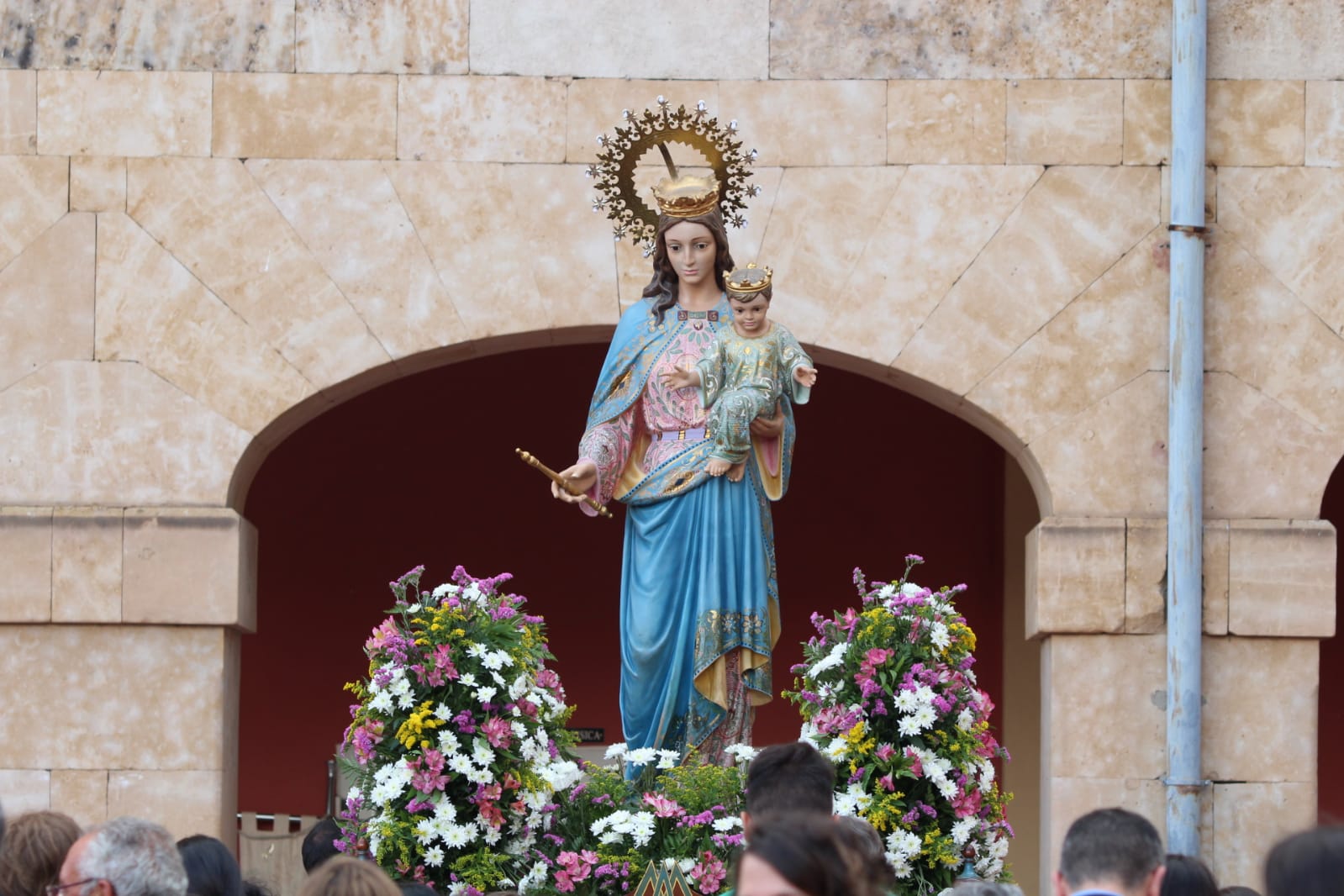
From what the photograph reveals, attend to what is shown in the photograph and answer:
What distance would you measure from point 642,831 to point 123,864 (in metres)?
2.53

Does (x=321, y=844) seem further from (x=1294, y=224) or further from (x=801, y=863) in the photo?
(x=1294, y=224)

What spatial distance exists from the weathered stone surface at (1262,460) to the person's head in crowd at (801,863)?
595 centimetres

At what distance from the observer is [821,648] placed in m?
6.97

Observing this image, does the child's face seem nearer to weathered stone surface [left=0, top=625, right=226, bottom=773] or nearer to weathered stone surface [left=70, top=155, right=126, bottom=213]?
weathered stone surface [left=0, top=625, right=226, bottom=773]

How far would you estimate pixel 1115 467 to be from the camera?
363 inches

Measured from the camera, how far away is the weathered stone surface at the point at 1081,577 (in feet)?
30.0

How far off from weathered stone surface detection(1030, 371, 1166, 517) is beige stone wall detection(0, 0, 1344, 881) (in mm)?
12

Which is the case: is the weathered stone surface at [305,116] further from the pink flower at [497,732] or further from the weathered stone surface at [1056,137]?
the pink flower at [497,732]

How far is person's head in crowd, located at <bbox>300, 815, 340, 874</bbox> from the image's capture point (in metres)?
6.89

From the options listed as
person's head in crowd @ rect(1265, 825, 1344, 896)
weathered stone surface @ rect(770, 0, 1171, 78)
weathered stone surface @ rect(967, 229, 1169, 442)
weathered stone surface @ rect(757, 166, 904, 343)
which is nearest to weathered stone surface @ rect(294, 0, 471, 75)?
weathered stone surface @ rect(770, 0, 1171, 78)

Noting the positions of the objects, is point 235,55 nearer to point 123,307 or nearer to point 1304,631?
point 123,307

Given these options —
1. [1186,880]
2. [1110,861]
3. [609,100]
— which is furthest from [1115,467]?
[1110,861]

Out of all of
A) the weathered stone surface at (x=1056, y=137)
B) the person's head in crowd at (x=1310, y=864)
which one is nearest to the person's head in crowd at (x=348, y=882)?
the person's head in crowd at (x=1310, y=864)

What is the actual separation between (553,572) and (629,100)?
2834 mm
